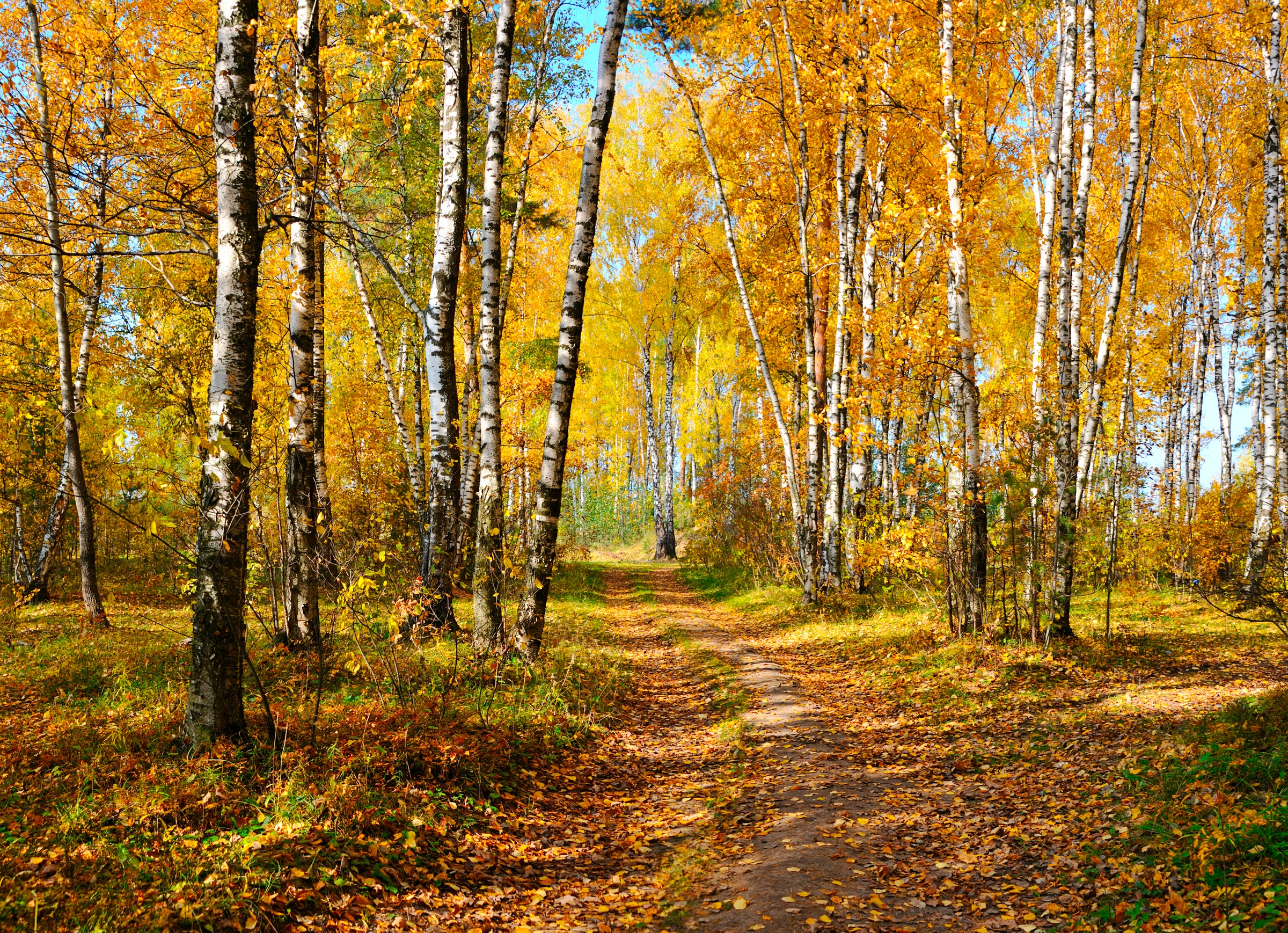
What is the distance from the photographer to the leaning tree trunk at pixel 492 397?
7816 mm

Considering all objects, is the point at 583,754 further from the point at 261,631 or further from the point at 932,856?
the point at 261,631

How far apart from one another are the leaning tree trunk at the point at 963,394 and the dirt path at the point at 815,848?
309 centimetres

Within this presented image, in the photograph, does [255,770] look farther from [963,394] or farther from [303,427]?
[963,394]

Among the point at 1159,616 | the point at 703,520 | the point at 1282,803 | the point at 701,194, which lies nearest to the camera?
the point at 1282,803

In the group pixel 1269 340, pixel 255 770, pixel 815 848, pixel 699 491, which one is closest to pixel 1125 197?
pixel 1269 340

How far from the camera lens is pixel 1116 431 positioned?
65.3ft

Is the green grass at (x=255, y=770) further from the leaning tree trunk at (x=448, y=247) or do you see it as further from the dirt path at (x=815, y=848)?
the dirt path at (x=815, y=848)

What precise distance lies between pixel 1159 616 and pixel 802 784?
29.5 feet

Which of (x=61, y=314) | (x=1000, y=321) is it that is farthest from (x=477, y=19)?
(x=1000, y=321)

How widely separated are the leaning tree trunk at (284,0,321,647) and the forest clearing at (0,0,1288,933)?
0.09 metres

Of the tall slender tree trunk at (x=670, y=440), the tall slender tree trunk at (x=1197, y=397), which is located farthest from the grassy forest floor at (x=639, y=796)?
the tall slender tree trunk at (x=670, y=440)

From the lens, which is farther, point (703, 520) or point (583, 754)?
point (703, 520)

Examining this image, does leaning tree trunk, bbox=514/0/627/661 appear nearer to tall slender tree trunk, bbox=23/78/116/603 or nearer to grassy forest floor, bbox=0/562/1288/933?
grassy forest floor, bbox=0/562/1288/933

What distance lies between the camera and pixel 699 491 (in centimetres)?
2203
